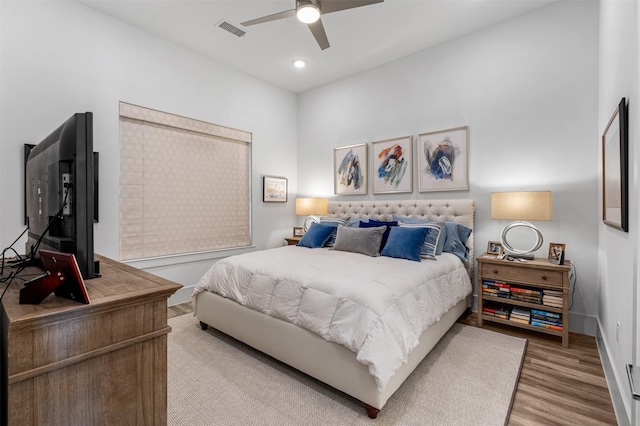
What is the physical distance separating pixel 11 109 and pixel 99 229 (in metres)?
1.26

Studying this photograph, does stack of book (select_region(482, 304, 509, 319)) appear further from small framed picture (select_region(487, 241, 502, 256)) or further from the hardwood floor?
small framed picture (select_region(487, 241, 502, 256))

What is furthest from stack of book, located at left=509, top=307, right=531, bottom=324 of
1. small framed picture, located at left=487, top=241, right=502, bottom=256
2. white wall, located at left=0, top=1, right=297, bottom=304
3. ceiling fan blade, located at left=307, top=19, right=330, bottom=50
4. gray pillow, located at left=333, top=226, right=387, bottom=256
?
white wall, located at left=0, top=1, right=297, bottom=304

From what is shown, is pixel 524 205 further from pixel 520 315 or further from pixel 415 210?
pixel 415 210

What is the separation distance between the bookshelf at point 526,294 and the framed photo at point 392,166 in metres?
1.47

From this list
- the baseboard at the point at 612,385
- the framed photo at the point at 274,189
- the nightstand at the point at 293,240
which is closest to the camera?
the baseboard at the point at 612,385

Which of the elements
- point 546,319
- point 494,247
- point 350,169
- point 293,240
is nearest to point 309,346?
point 546,319

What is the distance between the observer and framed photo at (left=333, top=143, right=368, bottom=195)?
4469 millimetres

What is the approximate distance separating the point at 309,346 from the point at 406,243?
4.74ft

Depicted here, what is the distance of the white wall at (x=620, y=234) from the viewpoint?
1.52 meters

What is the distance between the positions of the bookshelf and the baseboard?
0.81 feet

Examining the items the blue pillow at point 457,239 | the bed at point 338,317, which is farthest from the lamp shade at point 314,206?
the blue pillow at point 457,239

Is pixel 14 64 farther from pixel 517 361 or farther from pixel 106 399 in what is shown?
pixel 517 361

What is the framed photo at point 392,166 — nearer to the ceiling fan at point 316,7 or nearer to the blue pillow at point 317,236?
the blue pillow at point 317,236

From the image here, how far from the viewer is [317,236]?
3721 millimetres
